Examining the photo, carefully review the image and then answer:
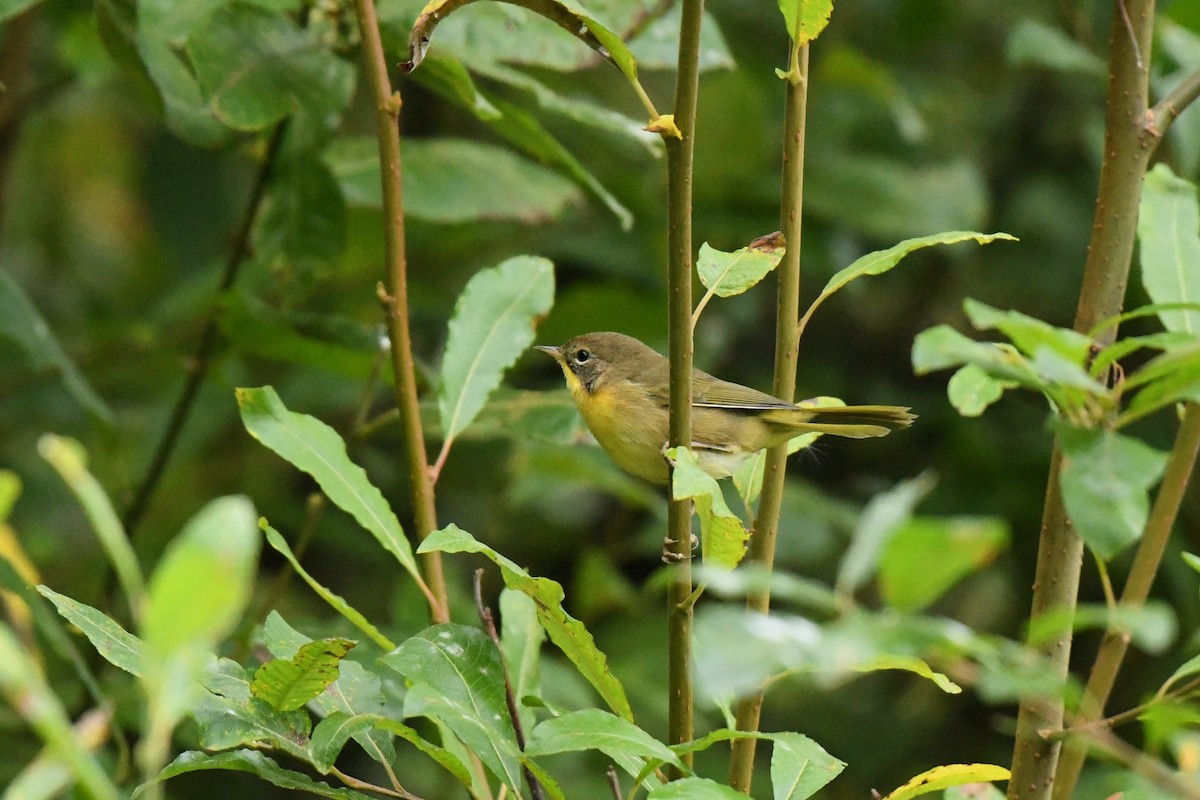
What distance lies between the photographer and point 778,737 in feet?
5.41

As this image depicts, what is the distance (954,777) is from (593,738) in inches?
19.1

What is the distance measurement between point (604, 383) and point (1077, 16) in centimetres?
235

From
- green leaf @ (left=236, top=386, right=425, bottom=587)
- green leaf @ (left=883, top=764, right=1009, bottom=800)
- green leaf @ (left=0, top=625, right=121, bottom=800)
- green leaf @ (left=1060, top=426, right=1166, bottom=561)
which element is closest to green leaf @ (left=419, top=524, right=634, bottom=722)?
green leaf @ (left=236, top=386, right=425, bottom=587)

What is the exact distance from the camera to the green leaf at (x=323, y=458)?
195 cm

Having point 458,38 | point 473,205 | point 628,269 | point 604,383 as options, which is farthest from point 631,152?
point 458,38

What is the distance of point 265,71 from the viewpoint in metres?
2.83

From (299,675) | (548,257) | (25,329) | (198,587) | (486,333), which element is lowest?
(548,257)

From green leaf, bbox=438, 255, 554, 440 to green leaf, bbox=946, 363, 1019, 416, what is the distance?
2.83ft

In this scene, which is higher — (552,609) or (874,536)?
(874,536)

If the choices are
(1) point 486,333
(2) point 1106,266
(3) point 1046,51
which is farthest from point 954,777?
(3) point 1046,51

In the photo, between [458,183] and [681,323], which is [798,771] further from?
[458,183]

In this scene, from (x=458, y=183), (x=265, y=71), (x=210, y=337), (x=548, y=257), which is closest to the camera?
(x=265, y=71)

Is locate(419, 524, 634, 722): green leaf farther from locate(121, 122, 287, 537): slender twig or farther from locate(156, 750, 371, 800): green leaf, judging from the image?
locate(121, 122, 287, 537): slender twig

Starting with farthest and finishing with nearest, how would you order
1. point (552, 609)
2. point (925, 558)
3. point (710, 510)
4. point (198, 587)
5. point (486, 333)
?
Result: point (486, 333)
point (552, 609)
point (710, 510)
point (925, 558)
point (198, 587)
